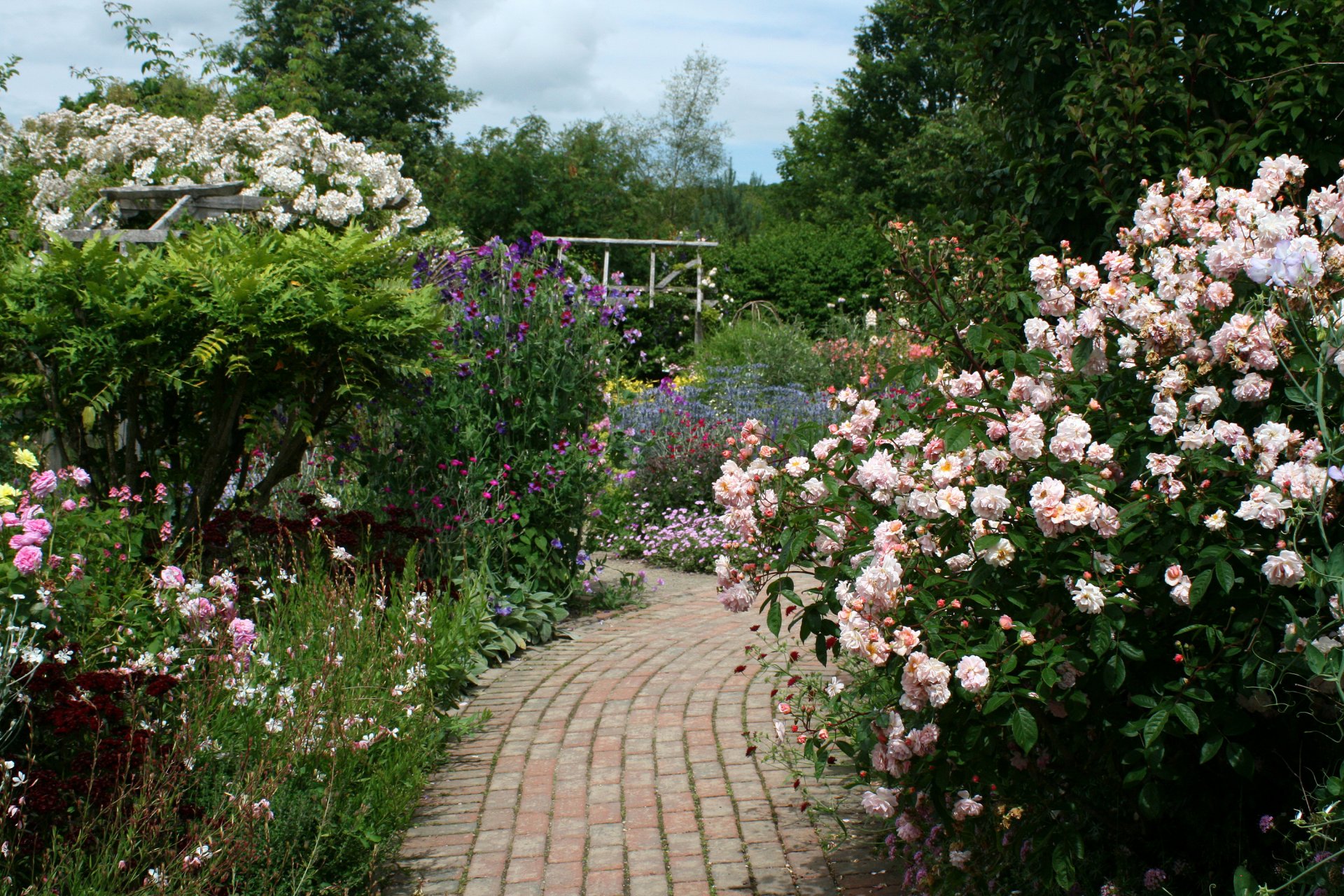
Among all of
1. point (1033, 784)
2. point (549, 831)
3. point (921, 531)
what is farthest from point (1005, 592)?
point (549, 831)

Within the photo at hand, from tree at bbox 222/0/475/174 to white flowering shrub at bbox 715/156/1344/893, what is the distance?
27.4 meters

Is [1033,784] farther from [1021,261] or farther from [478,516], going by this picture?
[478,516]

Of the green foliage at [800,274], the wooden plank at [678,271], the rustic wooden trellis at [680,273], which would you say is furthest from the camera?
the green foliage at [800,274]

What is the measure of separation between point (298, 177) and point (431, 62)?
2401 centimetres

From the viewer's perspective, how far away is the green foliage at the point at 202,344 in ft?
14.5

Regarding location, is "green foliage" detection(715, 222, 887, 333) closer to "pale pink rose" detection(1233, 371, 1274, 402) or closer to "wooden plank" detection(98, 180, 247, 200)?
"wooden plank" detection(98, 180, 247, 200)

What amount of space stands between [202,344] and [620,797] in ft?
8.20

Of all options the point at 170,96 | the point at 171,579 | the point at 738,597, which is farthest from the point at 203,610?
the point at 170,96

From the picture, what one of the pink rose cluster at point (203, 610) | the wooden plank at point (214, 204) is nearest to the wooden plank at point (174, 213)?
the wooden plank at point (214, 204)

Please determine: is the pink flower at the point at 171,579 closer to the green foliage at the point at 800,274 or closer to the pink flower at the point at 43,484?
the pink flower at the point at 43,484

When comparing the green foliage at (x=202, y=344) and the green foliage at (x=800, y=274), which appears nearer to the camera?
the green foliage at (x=202, y=344)

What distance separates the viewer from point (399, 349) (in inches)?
198

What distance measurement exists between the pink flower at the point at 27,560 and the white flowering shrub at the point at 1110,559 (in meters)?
1.79

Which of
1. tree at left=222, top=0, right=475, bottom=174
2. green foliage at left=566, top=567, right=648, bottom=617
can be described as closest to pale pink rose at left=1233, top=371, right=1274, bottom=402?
green foliage at left=566, top=567, right=648, bottom=617
